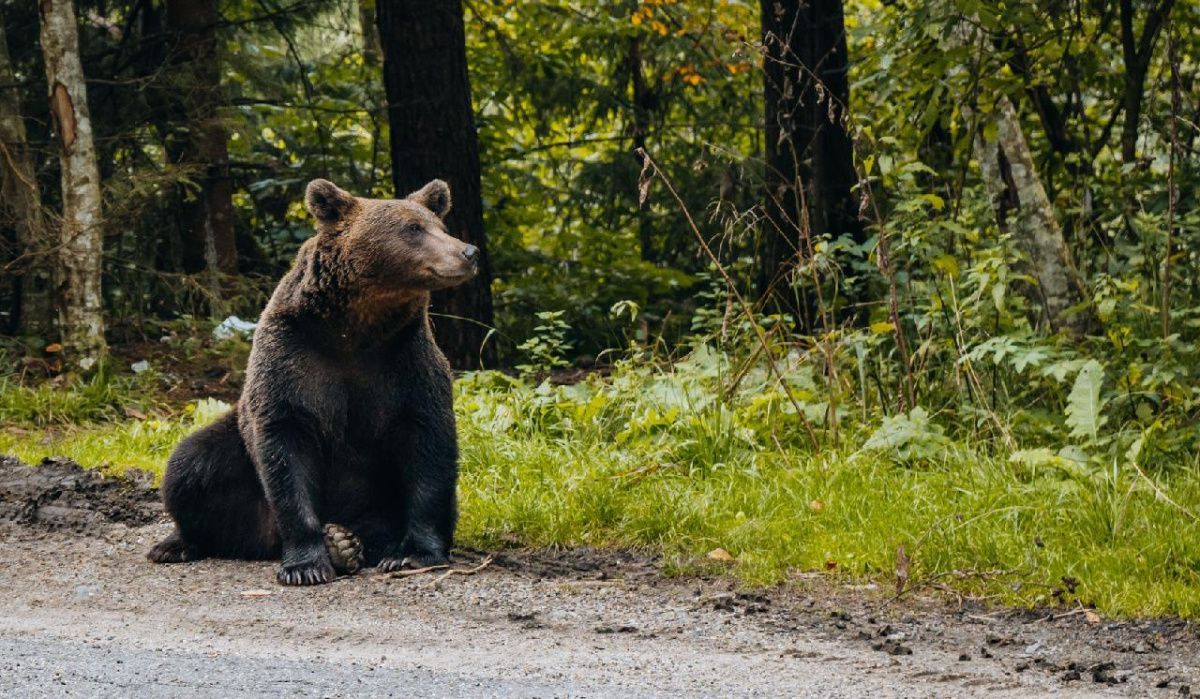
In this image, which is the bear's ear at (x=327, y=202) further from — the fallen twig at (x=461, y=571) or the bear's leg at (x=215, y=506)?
the fallen twig at (x=461, y=571)

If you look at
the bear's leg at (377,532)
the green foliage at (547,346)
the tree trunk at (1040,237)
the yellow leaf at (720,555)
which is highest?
the tree trunk at (1040,237)

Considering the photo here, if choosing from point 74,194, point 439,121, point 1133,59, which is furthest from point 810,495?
point 74,194

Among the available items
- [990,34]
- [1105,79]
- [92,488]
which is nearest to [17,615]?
[92,488]

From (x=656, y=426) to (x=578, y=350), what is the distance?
649cm

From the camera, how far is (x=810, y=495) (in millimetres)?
6945

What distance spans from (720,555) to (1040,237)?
357 cm

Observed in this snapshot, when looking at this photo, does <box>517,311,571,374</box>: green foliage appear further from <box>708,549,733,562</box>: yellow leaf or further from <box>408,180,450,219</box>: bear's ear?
<box>708,549,733,562</box>: yellow leaf

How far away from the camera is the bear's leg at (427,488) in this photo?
20.5 ft

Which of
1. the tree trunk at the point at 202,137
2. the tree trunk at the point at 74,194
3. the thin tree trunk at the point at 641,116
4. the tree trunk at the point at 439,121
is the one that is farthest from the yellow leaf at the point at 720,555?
the thin tree trunk at the point at 641,116

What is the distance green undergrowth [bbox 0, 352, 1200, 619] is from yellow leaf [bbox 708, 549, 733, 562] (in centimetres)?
3

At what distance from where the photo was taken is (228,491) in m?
6.58

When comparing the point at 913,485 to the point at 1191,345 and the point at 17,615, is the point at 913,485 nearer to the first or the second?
the point at 1191,345

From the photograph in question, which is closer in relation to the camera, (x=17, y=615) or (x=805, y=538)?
(x=17, y=615)

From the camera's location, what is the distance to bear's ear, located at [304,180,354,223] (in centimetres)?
645
